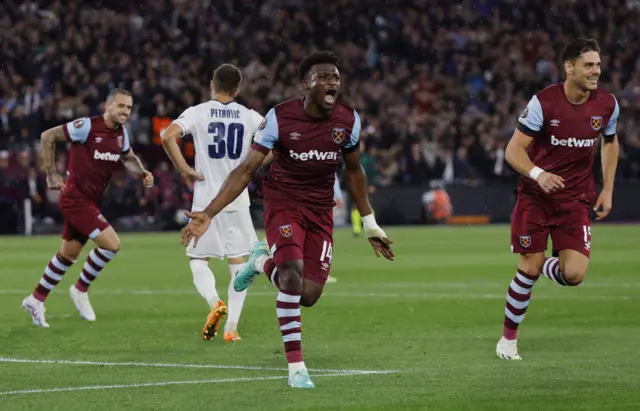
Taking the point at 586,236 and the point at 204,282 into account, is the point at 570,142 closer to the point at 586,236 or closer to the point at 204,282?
the point at 586,236

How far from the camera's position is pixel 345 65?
4203 centimetres

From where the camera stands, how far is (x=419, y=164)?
37.0 metres

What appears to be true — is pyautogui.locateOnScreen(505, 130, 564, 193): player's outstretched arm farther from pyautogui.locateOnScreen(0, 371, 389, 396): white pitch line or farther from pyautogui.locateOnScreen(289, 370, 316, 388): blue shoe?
pyautogui.locateOnScreen(289, 370, 316, 388): blue shoe

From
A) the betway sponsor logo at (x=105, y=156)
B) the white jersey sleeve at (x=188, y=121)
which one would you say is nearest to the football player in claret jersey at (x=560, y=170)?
the white jersey sleeve at (x=188, y=121)

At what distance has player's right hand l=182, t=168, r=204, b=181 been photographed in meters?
12.3

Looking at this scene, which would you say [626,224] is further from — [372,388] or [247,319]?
[372,388]

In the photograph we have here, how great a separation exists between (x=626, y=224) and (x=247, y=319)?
2370 cm

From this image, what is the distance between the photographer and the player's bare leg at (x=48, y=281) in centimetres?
1401

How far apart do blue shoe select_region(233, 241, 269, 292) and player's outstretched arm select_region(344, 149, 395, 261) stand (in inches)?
34.4

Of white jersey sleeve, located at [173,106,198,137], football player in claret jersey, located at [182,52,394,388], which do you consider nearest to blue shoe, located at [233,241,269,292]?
football player in claret jersey, located at [182,52,394,388]

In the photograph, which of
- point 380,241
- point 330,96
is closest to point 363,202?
point 380,241

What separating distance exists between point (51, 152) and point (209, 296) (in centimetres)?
298

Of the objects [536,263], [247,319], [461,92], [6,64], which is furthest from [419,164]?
[536,263]

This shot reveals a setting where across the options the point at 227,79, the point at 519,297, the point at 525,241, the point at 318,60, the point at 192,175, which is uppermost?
the point at 318,60
